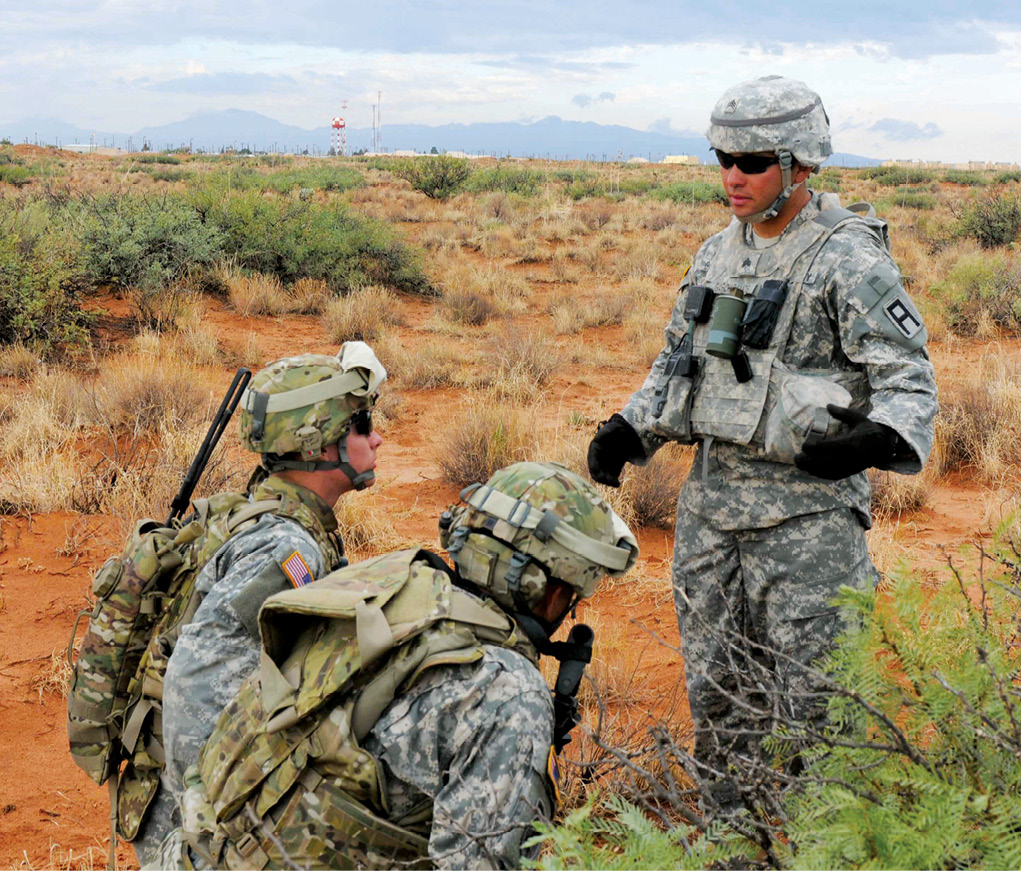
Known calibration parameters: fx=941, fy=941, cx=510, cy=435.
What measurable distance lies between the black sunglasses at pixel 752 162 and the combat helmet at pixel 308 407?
1185 millimetres

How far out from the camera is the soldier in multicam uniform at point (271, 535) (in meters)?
2.25

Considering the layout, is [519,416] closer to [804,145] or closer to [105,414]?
[105,414]

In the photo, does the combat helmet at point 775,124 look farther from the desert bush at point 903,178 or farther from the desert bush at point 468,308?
the desert bush at point 903,178

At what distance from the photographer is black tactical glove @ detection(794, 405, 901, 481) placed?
233 centimetres

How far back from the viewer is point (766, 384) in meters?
2.70

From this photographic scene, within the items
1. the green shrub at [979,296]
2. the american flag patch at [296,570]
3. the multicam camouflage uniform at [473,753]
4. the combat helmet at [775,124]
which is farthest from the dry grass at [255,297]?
the multicam camouflage uniform at [473,753]

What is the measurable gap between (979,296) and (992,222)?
5484 millimetres

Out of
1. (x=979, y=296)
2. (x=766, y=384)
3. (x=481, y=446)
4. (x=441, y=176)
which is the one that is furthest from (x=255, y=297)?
(x=441, y=176)

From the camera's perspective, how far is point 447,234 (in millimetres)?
17938

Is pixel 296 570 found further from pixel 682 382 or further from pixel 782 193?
pixel 782 193

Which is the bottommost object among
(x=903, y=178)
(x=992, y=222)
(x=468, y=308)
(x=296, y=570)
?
(x=468, y=308)

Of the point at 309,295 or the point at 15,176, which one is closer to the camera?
the point at 309,295

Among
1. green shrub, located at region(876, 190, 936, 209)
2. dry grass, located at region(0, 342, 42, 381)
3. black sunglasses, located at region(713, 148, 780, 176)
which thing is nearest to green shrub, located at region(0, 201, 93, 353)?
dry grass, located at region(0, 342, 42, 381)

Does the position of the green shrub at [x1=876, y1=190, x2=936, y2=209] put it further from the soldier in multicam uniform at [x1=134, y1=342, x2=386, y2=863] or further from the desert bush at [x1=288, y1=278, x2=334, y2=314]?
the soldier in multicam uniform at [x1=134, y1=342, x2=386, y2=863]
